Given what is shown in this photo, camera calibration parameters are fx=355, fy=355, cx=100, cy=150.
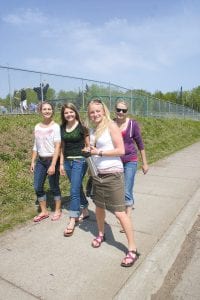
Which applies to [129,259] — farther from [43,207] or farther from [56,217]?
[43,207]

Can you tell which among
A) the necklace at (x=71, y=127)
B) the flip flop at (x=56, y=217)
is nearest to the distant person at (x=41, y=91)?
the flip flop at (x=56, y=217)

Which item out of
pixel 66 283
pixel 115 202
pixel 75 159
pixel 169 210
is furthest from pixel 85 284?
pixel 169 210

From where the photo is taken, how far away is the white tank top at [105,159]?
3.88 metres

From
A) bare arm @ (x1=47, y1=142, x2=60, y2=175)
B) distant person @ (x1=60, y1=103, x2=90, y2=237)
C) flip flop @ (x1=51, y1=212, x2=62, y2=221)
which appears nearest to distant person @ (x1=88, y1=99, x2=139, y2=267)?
distant person @ (x1=60, y1=103, x2=90, y2=237)

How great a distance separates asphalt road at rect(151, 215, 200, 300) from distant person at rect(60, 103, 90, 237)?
147cm

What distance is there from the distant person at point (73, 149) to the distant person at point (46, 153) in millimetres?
155

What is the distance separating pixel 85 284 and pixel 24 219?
6.77 feet

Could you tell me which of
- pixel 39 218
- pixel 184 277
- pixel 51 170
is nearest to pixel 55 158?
pixel 51 170

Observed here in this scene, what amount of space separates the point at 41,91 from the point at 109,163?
40.5 ft

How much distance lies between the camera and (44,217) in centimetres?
538

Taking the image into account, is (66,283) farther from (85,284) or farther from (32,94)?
(32,94)

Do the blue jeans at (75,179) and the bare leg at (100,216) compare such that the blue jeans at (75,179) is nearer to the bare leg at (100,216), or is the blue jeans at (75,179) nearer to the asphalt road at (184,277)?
the bare leg at (100,216)

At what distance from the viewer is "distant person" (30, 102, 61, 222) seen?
4992mm

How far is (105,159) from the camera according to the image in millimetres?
3936
